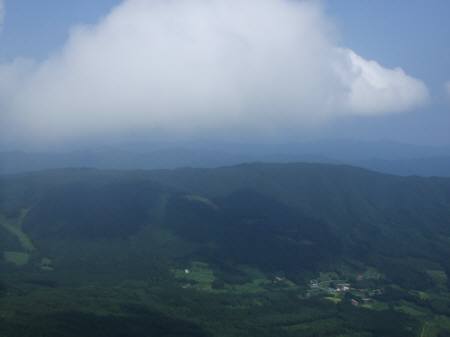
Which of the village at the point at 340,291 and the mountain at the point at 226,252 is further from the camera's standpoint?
the village at the point at 340,291

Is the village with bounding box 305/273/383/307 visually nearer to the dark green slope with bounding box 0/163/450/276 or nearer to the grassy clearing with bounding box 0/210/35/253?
the dark green slope with bounding box 0/163/450/276

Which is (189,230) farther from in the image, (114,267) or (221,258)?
(114,267)

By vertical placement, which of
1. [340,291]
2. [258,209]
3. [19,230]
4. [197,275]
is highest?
[258,209]

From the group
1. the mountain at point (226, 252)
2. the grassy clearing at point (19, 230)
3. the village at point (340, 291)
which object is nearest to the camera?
the mountain at point (226, 252)

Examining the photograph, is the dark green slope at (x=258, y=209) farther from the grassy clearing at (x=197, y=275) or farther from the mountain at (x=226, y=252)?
the grassy clearing at (x=197, y=275)

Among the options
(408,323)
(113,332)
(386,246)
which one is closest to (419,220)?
(386,246)

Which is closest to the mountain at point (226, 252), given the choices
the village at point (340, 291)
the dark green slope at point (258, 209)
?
the village at point (340, 291)

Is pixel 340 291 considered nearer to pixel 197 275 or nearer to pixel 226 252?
pixel 197 275

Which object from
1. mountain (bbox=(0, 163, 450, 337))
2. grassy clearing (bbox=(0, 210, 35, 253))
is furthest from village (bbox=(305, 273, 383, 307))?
grassy clearing (bbox=(0, 210, 35, 253))

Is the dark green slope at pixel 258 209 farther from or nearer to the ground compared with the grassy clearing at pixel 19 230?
farther from the ground

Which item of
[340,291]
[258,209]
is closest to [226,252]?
[258,209]
